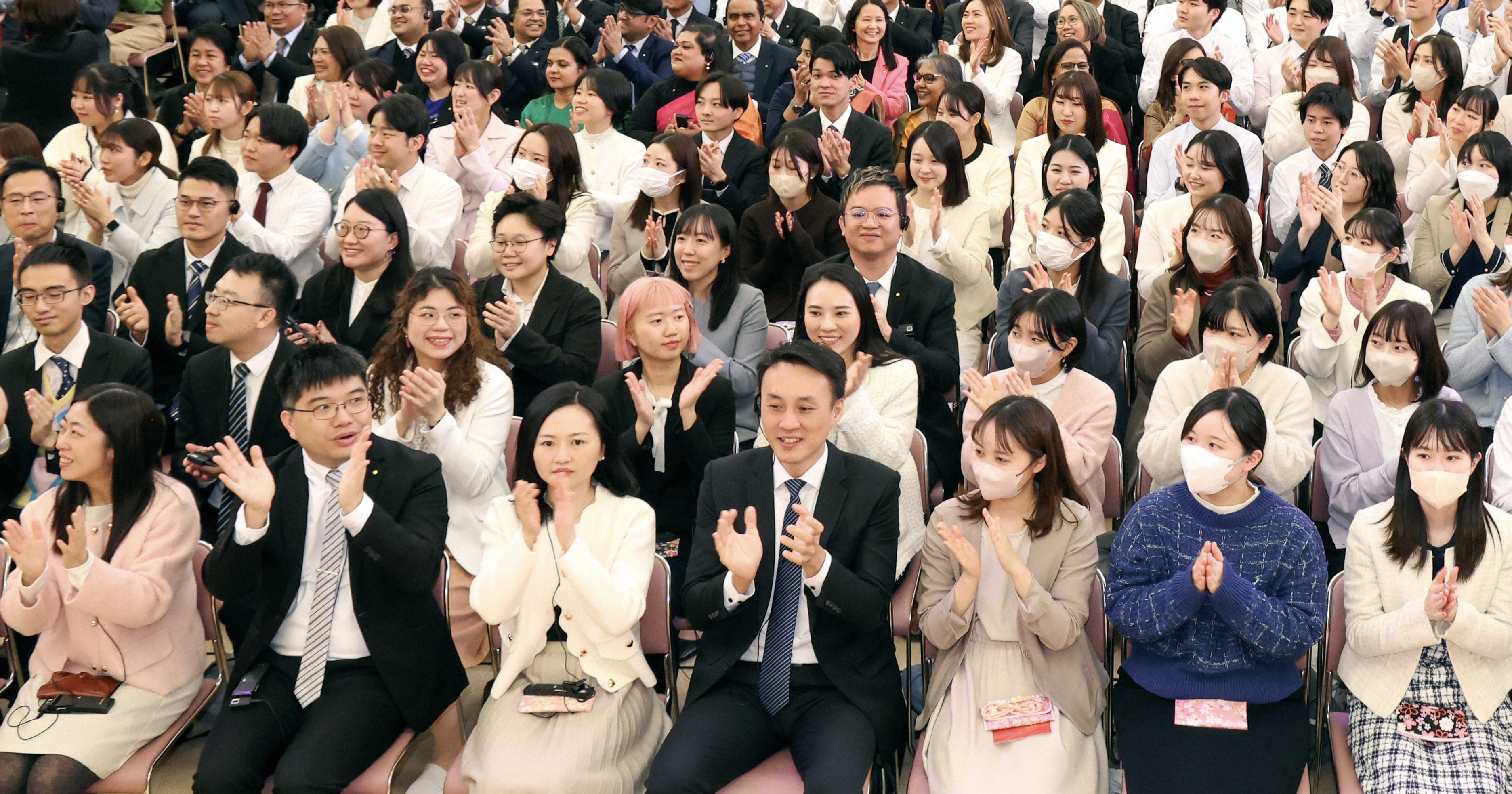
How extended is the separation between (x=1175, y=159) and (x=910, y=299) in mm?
2122

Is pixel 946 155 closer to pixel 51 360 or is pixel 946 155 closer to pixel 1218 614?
pixel 1218 614

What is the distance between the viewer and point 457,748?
11.8 feet

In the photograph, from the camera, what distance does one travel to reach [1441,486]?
326 cm

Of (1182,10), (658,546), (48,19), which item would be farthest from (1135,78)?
(48,19)

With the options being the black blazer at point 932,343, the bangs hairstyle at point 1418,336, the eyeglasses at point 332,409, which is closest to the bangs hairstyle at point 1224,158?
the black blazer at point 932,343

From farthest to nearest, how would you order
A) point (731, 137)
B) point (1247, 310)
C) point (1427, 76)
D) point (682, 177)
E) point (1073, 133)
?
point (1427, 76) → point (731, 137) → point (1073, 133) → point (682, 177) → point (1247, 310)

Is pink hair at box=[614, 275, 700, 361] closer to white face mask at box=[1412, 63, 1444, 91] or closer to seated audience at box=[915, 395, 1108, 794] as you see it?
seated audience at box=[915, 395, 1108, 794]

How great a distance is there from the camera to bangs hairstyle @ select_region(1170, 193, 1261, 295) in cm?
471

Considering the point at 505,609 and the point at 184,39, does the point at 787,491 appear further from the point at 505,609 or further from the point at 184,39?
the point at 184,39

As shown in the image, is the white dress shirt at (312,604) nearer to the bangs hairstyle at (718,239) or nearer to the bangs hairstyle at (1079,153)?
the bangs hairstyle at (718,239)

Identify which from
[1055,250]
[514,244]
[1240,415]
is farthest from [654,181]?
[1240,415]

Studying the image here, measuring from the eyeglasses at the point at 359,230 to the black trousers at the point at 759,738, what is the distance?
2.26m

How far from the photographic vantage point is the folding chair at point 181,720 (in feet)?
10.9

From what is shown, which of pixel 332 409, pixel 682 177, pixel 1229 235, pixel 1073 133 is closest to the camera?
pixel 332 409
